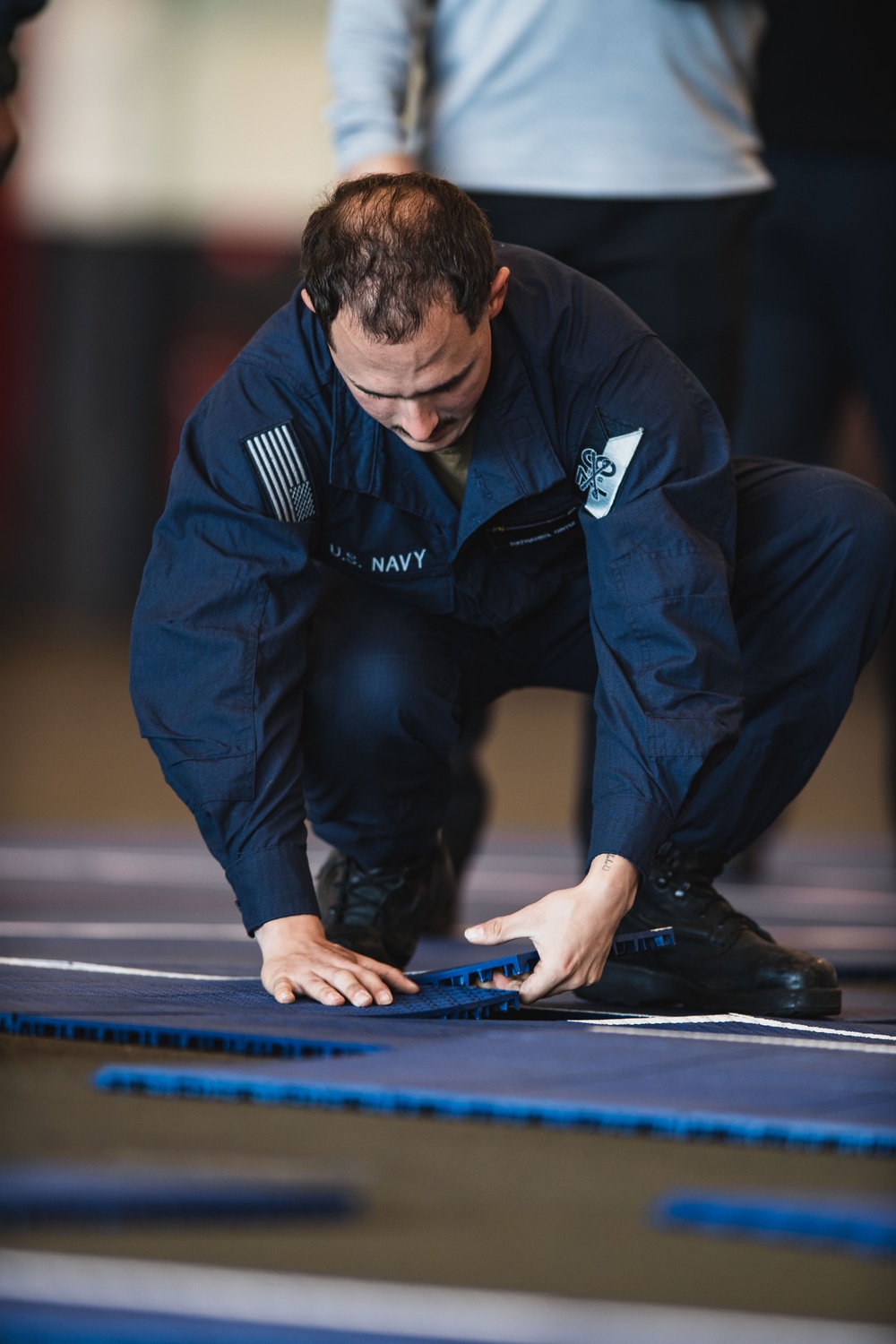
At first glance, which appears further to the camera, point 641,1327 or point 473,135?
point 473,135

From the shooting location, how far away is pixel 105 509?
8914 mm

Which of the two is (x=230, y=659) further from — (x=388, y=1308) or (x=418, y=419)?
(x=388, y=1308)

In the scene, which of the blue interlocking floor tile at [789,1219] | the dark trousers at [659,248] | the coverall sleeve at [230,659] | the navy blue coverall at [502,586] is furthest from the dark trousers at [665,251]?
the blue interlocking floor tile at [789,1219]

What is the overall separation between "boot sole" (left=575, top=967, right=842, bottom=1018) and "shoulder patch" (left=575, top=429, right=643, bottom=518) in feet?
1.51

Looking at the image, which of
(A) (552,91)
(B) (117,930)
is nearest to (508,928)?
(B) (117,930)

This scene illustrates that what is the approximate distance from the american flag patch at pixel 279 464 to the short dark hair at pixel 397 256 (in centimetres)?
11

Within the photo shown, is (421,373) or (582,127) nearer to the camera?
(421,373)

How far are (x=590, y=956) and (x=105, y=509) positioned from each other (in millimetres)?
7862

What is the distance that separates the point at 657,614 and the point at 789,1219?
67 cm

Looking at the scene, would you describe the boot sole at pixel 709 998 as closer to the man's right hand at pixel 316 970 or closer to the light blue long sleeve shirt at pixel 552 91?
the man's right hand at pixel 316 970

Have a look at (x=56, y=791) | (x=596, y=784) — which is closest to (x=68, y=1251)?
(x=596, y=784)

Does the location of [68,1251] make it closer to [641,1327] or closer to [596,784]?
[641,1327]

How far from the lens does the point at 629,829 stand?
4.67 feet

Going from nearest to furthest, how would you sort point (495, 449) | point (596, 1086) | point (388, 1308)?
point (388, 1308)
point (596, 1086)
point (495, 449)
